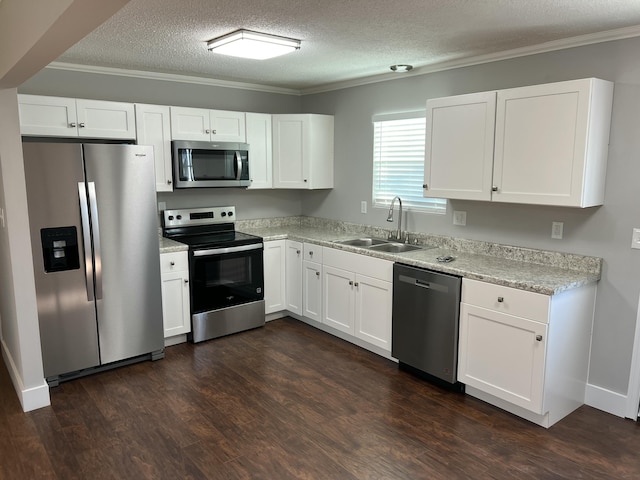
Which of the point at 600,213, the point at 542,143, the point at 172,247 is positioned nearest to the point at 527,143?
the point at 542,143

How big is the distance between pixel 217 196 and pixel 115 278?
1.64 metres

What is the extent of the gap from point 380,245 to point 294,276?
37.8 inches

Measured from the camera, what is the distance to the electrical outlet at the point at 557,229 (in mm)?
3213

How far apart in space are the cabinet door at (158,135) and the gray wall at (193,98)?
0.33 m

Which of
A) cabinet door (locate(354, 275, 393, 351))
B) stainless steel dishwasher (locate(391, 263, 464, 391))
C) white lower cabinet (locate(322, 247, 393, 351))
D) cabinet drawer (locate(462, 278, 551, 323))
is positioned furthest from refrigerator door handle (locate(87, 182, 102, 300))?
cabinet drawer (locate(462, 278, 551, 323))

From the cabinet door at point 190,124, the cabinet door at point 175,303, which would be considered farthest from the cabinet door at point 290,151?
the cabinet door at point 175,303

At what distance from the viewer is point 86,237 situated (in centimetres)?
330

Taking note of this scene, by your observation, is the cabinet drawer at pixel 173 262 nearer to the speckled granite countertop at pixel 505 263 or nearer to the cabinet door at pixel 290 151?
the speckled granite countertop at pixel 505 263

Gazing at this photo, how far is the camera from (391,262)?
3.63 m

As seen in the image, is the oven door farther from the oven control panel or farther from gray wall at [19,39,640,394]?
gray wall at [19,39,640,394]

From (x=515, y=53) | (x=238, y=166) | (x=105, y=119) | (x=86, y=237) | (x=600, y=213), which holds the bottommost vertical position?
(x=86, y=237)

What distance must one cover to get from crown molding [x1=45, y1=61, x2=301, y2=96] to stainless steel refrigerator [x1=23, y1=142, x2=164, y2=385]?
112cm

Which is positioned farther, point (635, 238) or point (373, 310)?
point (373, 310)

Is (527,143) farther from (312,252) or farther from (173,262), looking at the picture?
(173,262)
